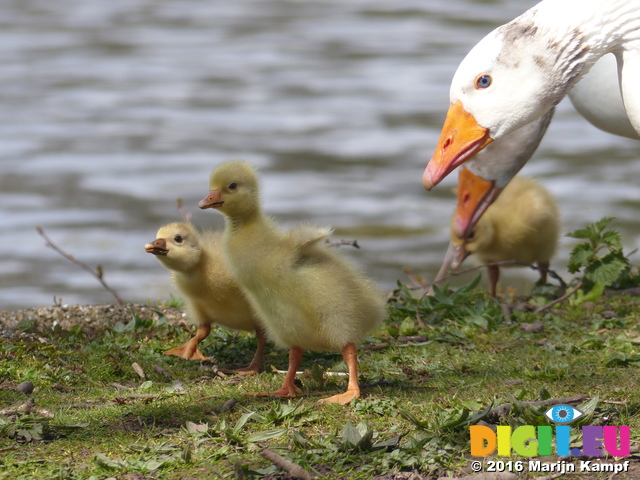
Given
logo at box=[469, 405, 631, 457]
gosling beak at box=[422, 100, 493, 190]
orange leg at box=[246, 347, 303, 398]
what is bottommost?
logo at box=[469, 405, 631, 457]

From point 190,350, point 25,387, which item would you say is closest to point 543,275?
point 190,350

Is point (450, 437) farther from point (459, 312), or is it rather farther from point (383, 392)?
point (459, 312)

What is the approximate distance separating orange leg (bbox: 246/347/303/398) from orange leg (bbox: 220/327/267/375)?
308mm

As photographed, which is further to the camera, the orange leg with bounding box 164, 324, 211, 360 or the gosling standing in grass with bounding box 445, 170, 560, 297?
the gosling standing in grass with bounding box 445, 170, 560, 297

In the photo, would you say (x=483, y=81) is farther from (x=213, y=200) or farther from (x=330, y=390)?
(x=330, y=390)

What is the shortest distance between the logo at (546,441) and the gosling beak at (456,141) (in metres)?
1.18

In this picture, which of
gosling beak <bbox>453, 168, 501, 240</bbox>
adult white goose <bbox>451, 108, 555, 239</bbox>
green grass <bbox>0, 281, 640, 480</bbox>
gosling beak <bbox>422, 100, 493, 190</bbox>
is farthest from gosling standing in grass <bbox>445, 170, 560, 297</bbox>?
gosling beak <bbox>422, 100, 493, 190</bbox>

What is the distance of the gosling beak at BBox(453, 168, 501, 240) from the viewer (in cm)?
608

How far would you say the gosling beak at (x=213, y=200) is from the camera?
4.38 meters

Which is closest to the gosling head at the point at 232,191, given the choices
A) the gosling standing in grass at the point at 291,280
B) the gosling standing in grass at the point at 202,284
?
the gosling standing in grass at the point at 291,280

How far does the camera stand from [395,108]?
13.0 metres

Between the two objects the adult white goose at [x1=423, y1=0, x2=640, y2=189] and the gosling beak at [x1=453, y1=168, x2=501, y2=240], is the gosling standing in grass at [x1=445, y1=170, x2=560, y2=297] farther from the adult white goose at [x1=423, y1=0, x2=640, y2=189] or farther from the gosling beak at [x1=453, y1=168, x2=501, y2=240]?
the adult white goose at [x1=423, y1=0, x2=640, y2=189]

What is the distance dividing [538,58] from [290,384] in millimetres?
1729

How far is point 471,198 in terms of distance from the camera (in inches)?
242
